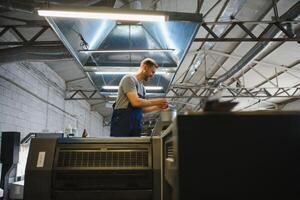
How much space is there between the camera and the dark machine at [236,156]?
830 millimetres

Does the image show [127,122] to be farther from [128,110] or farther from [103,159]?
[103,159]

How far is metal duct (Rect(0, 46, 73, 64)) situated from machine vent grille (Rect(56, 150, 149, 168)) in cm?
312

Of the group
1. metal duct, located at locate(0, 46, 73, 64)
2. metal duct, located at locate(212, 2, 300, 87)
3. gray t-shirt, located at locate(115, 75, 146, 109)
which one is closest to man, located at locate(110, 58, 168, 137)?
gray t-shirt, located at locate(115, 75, 146, 109)

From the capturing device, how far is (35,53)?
4.51 metres

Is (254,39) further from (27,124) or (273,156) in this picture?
(27,124)

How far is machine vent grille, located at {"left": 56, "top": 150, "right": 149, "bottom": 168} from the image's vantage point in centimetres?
155

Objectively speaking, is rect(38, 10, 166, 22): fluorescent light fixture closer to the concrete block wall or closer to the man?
the man

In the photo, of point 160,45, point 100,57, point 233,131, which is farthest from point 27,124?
point 233,131

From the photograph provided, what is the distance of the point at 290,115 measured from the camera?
0.88 meters

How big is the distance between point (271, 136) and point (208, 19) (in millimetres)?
4462

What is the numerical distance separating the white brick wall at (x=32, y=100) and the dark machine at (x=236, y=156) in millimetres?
4690

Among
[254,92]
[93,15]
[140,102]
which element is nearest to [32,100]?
[93,15]

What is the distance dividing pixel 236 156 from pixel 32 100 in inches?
230

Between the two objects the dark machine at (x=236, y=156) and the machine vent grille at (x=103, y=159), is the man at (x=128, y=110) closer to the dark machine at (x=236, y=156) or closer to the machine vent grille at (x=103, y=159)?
the machine vent grille at (x=103, y=159)
